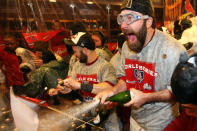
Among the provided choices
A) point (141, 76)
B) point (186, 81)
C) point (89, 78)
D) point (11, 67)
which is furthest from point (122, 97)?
point (11, 67)

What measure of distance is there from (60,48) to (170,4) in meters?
4.73

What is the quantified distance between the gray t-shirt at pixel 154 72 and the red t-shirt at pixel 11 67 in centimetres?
349

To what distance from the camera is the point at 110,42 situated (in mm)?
7176

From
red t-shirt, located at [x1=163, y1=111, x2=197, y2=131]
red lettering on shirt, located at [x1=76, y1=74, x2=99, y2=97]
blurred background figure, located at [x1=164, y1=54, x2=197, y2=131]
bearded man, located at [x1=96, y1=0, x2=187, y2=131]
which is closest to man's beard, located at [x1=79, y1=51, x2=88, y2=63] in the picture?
red lettering on shirt, located at [x1=76, y1=74, x2=99, y2=97]

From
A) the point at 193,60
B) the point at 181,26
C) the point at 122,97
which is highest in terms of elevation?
the point at 181,26

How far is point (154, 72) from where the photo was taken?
60.1 inches

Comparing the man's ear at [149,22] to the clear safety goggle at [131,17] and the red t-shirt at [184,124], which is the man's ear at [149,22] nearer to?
the clear safety goggle at [131,17]

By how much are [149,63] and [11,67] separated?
4.04 m

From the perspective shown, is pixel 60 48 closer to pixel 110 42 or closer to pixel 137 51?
pixel 110 42

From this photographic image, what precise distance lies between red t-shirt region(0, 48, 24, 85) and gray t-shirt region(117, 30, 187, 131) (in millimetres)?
3490

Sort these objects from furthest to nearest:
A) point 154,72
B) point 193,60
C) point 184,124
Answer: point 154,72 < point 184,124 < point 193,60

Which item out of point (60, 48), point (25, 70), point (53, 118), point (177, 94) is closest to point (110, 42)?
point (60, 48)

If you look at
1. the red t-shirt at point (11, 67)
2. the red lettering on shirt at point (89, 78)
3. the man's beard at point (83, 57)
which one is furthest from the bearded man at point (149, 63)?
the red t-shirt at point (11, 67)

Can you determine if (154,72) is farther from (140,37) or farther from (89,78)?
(89,78)
